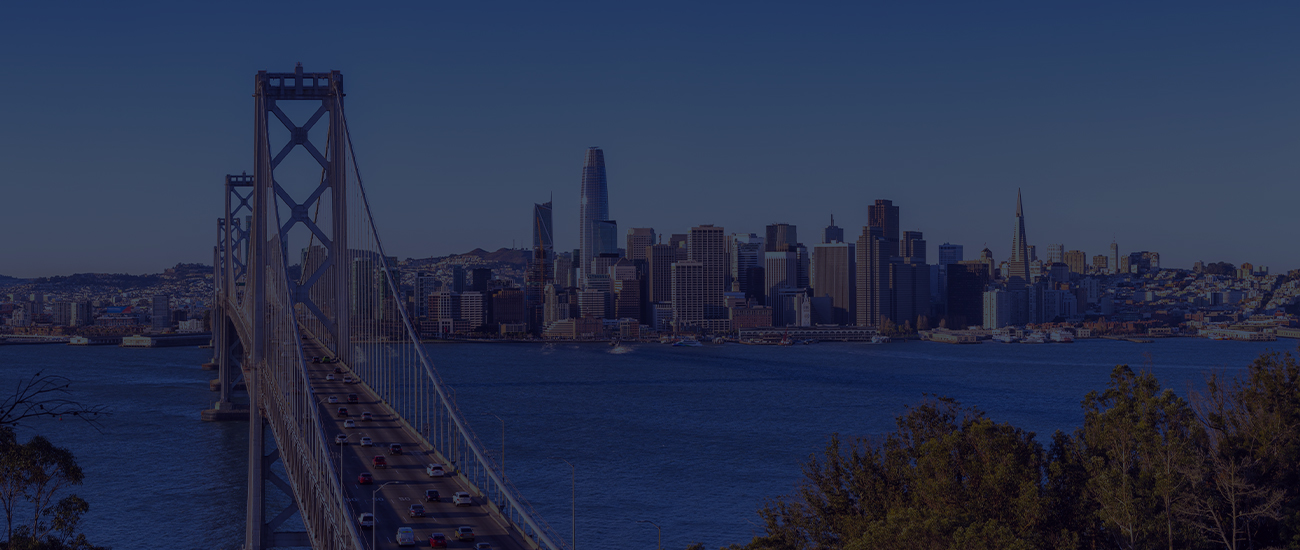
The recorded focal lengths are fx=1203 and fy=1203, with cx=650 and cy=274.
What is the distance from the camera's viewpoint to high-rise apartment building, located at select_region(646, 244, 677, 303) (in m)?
169

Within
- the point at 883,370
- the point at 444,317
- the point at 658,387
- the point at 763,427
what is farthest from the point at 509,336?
the point at 763,427

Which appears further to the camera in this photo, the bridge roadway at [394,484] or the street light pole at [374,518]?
the bridge roadway at [394,484]

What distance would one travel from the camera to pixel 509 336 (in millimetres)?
145875

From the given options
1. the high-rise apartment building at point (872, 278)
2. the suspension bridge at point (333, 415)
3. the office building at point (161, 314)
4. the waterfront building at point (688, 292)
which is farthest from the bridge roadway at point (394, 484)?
the high-rise apartment building at point (872, 278)

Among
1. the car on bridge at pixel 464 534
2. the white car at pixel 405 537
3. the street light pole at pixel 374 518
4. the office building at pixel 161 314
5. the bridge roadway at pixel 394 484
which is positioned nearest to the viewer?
the street light pole at pixel 374 518

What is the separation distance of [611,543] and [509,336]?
121694mm

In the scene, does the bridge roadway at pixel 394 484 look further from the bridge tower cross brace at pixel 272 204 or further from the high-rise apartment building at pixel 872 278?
the high-rise apartment building at pixel 872 278

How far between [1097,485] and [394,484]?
422 inches

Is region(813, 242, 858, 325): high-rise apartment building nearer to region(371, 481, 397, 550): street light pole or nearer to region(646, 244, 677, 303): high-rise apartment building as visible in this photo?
region(646, 244, 677, 303): high-rise apartment building

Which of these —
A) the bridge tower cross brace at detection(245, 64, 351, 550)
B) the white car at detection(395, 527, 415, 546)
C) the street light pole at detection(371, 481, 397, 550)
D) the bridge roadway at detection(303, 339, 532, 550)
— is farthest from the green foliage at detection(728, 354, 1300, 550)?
the bridge tower cross brace at detection(245, 64, 351, 550)

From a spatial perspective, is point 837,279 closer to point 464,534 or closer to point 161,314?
point 161,314

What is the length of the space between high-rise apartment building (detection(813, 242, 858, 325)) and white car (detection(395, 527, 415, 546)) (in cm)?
15373

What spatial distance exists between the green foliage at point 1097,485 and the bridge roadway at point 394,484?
4.19m

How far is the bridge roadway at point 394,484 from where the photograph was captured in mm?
16688
